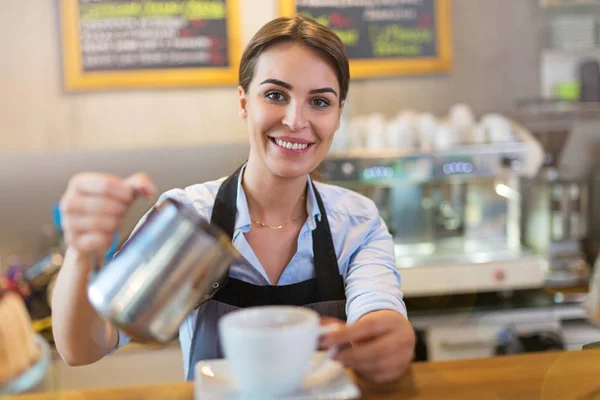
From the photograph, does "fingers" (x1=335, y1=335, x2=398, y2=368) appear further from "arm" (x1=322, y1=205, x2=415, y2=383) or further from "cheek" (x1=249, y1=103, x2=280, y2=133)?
"cheek" (x1=249, y1=103, x2=280, y2=133)

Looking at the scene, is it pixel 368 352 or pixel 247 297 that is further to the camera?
pixel 247 297

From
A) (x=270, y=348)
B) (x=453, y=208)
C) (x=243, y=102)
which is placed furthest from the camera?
(x=453, y=208)

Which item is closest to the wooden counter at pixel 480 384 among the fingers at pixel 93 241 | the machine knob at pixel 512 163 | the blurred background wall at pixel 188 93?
the fingers at pixel 93 241

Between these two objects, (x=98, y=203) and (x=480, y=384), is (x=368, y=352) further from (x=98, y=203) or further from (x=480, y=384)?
(x=98, y=203)

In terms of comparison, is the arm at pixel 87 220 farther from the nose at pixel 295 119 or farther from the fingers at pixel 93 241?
the nose at pixel 295 119

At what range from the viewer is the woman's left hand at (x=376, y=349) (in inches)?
28.0

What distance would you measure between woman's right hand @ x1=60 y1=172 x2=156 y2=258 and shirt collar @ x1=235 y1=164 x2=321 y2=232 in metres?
0.49

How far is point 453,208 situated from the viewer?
2.23 meters

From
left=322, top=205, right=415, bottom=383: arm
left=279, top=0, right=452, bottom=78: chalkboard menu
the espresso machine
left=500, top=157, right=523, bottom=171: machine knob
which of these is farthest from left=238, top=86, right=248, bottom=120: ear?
left=279, top=0, right=452, bottom=78: chalkboard menu

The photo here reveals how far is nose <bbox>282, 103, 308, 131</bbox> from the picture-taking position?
931 millimetres

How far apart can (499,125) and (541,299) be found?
616mm

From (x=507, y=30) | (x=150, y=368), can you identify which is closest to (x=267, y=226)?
(x=150, y=368)

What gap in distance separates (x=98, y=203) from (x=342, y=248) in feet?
1.99

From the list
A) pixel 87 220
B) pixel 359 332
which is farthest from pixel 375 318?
pixel 87 220
